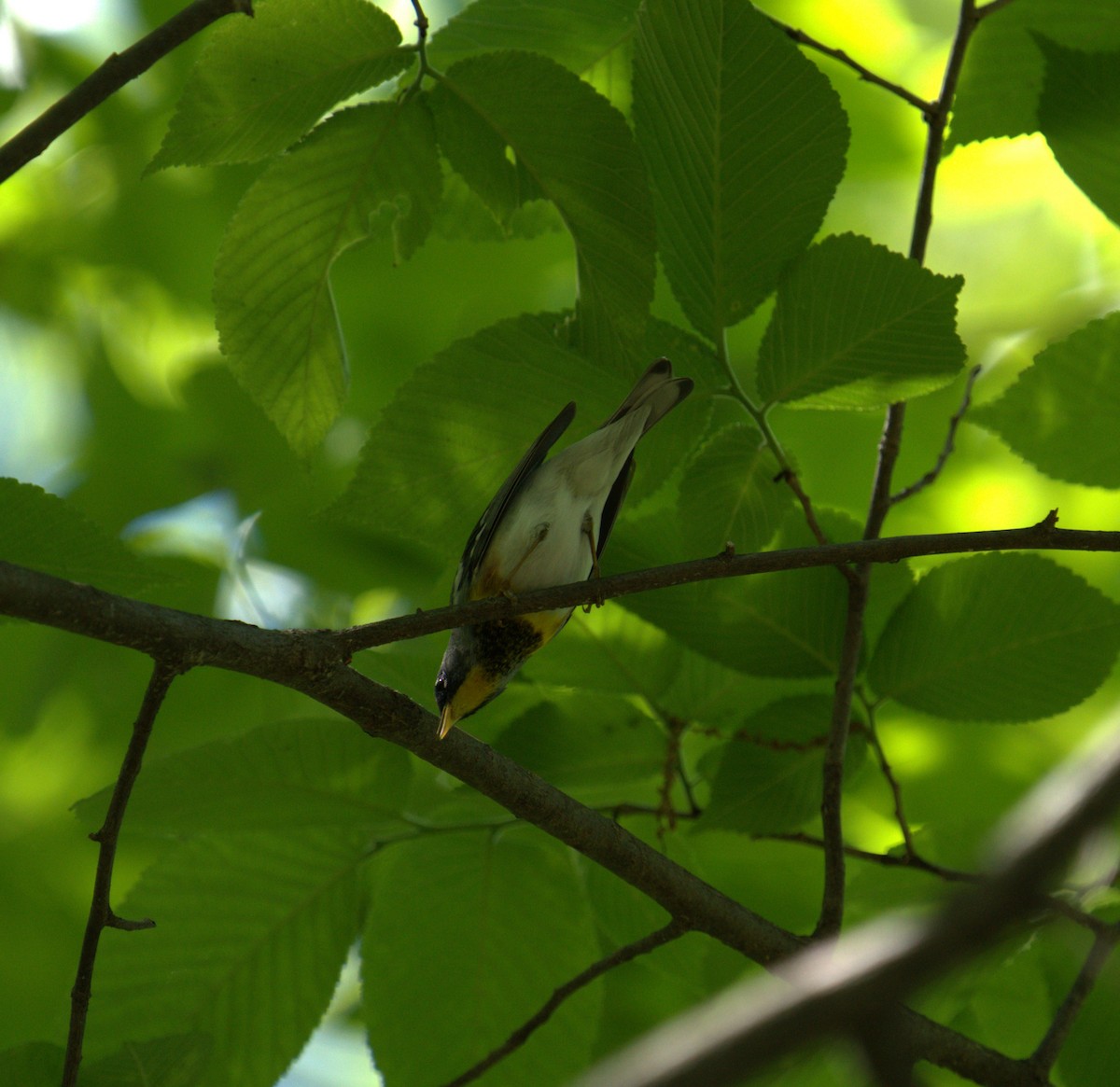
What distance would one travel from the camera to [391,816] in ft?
7.00

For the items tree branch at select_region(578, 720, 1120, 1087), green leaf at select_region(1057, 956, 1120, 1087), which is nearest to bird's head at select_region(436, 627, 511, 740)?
green leaf at select_region(1057, 956, 1120, 1087)

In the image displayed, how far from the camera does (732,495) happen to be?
2025 mm

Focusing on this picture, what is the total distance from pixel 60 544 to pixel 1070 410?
1.77 meters

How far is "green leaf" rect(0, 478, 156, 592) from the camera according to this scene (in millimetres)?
1620

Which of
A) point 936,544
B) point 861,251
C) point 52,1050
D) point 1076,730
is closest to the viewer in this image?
point 936,544

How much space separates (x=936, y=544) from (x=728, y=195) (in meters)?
0.67

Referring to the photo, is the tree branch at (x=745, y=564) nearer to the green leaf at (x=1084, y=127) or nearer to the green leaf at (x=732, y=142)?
the green leaf at (x=732, y=142)

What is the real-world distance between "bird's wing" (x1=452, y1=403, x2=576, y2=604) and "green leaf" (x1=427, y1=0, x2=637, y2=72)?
72 cm

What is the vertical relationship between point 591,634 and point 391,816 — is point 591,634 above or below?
above

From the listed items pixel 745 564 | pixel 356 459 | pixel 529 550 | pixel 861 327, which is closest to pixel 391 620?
pixel 745 564

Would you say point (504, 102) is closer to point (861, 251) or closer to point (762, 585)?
point (861, 251)

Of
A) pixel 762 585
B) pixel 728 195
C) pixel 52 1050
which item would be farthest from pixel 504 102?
pixel 52 1050

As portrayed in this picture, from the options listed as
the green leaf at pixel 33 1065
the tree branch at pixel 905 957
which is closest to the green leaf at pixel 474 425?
the green leaf at pixel 33 1065

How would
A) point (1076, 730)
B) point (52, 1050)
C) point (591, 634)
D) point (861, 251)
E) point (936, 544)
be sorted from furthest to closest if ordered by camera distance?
point (1076, 730)
point (591, 634)
point (861, 251)
point (52, 1050)
point (936, 544)
